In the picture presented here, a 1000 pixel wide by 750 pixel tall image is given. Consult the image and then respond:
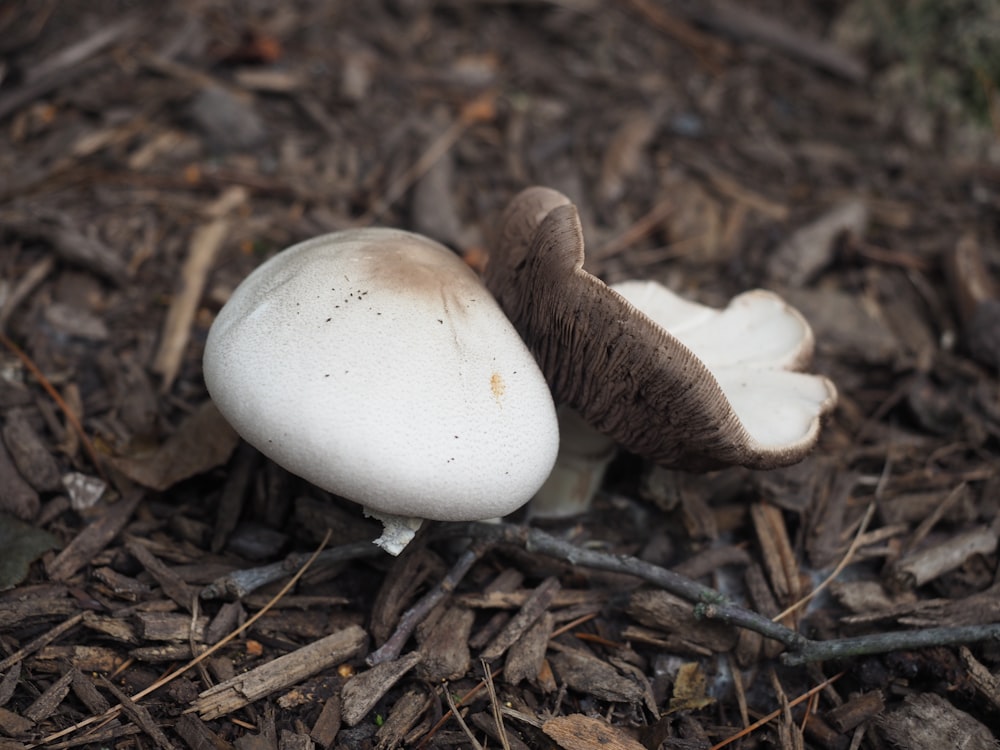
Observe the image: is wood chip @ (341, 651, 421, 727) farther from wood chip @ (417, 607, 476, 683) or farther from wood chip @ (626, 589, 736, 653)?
wood chip @ (626, 589, 736, 653)

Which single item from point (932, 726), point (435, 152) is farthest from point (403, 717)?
point (435, 152)

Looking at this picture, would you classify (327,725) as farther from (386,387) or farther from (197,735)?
(386,387)

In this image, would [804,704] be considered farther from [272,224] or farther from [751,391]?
[272,224]

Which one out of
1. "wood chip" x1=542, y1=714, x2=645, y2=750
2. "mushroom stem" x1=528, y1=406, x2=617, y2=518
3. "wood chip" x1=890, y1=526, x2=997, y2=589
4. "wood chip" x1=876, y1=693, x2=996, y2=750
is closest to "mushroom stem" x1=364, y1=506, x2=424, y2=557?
"wood chip" x1=542, y1=714, x2=645, y2=750

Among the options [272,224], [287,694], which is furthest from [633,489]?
[272,224]

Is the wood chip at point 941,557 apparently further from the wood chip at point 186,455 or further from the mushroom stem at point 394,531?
the wood chip at point 186,455
